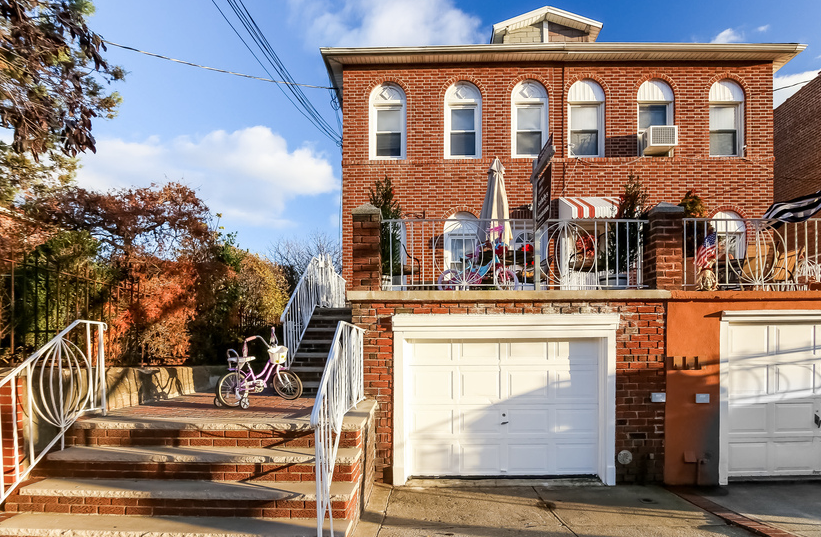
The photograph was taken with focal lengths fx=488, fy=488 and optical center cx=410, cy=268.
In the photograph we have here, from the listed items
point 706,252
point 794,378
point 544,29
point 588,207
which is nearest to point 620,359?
point 706,252

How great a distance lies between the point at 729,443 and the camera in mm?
6305

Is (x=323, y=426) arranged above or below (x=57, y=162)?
below

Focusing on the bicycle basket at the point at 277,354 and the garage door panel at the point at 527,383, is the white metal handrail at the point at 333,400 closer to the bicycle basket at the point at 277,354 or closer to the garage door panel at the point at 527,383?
the bicycle basket at the point at 277,354

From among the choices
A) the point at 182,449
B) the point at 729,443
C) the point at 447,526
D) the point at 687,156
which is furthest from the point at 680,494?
the point at 687,156

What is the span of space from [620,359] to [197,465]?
5.00m

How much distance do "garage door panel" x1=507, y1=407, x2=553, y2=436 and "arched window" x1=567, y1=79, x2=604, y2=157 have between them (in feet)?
23.1

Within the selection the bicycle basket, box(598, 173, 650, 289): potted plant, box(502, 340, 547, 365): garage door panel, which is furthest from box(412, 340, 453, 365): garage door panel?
box(598, 173, 650, 289): potted plant

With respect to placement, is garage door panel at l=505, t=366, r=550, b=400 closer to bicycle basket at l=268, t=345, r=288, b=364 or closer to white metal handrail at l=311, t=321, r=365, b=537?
white metal handrail at l=311, t=321, r=365, b=537

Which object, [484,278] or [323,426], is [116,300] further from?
[484,278]

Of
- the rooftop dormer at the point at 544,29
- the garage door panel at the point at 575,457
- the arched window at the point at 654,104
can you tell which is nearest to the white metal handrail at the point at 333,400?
the garage door panel at the point at 575,457

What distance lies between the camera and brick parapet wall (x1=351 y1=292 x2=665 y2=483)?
6.18 m

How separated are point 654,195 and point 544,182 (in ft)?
19.8

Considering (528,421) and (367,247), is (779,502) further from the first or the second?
(367,247)

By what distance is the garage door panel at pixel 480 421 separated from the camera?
630 centimetres
